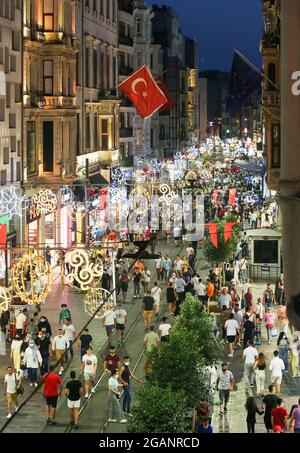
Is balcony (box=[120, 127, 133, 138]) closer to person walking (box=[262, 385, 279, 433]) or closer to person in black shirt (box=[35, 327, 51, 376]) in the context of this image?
person in black shirt (box=[35, 327, 51, 376])

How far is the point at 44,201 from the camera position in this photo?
38.1 m

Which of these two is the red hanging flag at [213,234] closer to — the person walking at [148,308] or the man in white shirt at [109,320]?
the person walking at [148,308]

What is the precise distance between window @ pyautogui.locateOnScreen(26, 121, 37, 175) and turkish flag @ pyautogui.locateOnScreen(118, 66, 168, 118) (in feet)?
39.9

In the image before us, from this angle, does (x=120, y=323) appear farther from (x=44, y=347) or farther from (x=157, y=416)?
(x=157, y=416)

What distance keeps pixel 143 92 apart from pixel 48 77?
45.6 feet

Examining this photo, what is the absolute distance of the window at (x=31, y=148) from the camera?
41.8 m

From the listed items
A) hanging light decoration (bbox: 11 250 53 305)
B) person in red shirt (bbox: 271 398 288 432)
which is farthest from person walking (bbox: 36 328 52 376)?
person in red shirt (bbox: 271 398 288 432)

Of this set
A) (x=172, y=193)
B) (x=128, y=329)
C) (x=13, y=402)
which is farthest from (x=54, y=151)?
(x=13, y=402)

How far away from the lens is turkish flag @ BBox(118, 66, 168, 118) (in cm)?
2970

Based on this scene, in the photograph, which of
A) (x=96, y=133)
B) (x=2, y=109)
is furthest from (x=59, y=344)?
(x=96, y=133)

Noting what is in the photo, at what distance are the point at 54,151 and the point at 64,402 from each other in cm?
2490

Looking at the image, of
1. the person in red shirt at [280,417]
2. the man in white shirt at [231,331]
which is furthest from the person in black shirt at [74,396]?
the man in white shirt at [231,331]

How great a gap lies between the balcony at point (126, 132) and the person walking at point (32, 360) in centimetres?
5044
